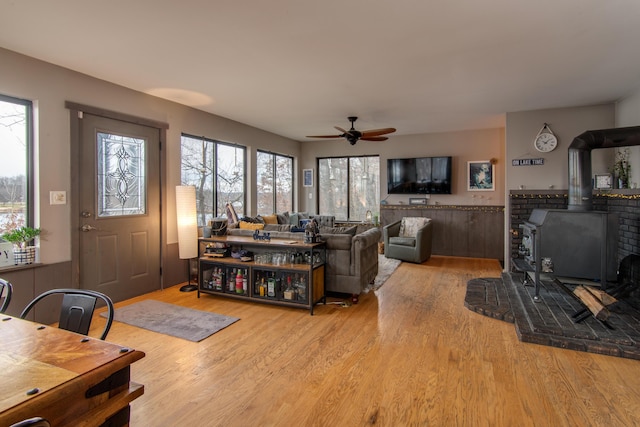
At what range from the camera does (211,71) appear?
145 inches

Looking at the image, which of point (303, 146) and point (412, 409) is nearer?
point (412, 409)

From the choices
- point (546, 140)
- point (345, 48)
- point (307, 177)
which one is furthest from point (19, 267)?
point (546, 140)

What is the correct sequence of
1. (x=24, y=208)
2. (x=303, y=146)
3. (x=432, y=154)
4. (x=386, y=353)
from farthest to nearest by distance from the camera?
(x=303, y=146), (x=432, y=154), (x=24, y=208), (x=386, y=353)

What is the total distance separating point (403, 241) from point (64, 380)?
6.14 meters

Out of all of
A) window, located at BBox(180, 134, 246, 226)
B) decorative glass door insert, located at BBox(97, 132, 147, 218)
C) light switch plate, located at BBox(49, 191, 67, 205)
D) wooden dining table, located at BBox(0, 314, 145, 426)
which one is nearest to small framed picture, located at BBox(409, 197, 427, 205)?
window, located at BBox(180, 134, 246, 226)

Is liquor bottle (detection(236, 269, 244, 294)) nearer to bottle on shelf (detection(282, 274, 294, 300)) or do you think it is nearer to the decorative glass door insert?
bottle on shelf (detection(282, 274, 294, 300))

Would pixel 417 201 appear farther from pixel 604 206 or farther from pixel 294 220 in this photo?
pixel 604 206

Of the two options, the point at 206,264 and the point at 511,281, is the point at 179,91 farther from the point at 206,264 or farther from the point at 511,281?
the point at 511,281

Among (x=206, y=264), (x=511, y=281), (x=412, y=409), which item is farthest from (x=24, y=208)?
(x=511, y=281)

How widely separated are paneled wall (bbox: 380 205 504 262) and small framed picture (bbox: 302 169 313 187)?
232 cm

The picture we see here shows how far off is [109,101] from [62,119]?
1.95ft

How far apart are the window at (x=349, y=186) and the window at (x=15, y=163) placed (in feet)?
19.4

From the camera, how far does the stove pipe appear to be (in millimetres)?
4000

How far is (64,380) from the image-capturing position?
930mm
